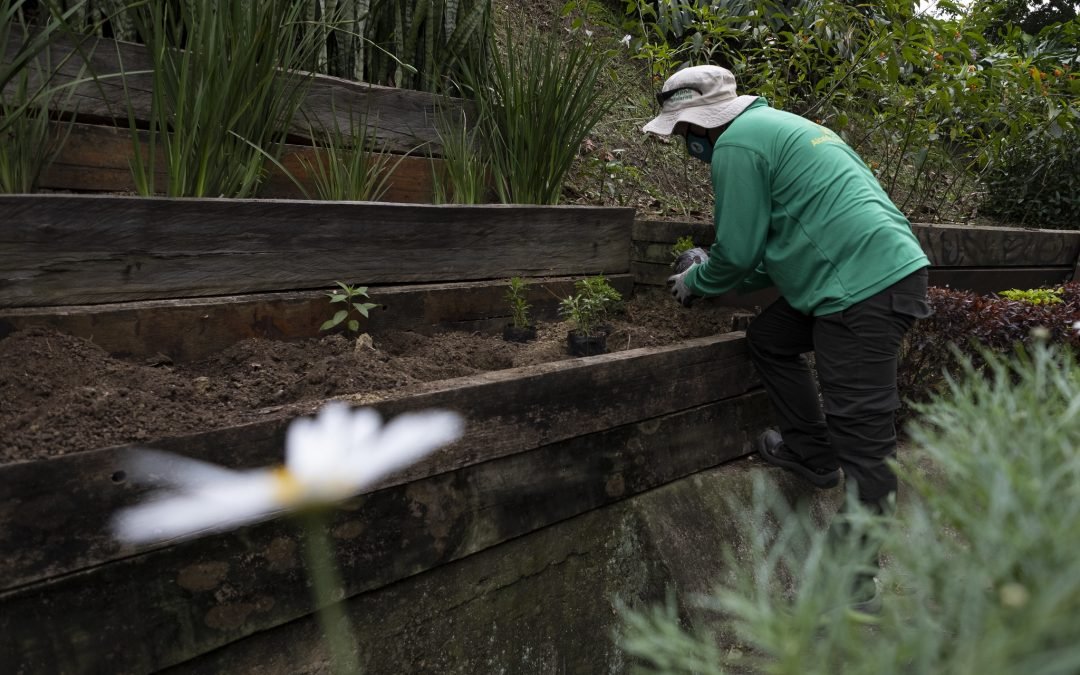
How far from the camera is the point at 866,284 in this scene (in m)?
2.39

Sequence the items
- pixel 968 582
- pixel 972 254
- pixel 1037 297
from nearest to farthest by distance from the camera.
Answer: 1. pixel 968 582
2. pixel 1037 297
3. pixel 972 254

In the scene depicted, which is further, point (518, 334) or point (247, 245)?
point (518, 334)

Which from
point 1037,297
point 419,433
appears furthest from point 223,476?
point 1037,297

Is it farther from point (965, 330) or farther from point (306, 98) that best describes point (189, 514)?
point (965, 330)

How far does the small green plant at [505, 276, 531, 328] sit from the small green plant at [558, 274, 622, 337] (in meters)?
0.15

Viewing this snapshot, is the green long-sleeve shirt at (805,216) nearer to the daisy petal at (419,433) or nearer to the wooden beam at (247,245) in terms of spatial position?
the wooden beam at (247,245)

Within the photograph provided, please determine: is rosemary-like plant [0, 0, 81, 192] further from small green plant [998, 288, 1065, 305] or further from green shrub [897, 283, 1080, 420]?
small green plant [998, 288, 1065, 305]

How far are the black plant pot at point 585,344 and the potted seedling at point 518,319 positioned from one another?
18cm

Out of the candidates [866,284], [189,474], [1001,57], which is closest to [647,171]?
[1001,57]

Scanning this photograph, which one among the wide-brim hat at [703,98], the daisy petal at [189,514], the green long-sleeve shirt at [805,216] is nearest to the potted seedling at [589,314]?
the green long-sleeve shirt at [805,216]

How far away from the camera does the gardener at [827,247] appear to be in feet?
7.95

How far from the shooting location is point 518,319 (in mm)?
2898

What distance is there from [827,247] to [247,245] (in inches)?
68.0

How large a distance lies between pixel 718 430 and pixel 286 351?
1.52 m
